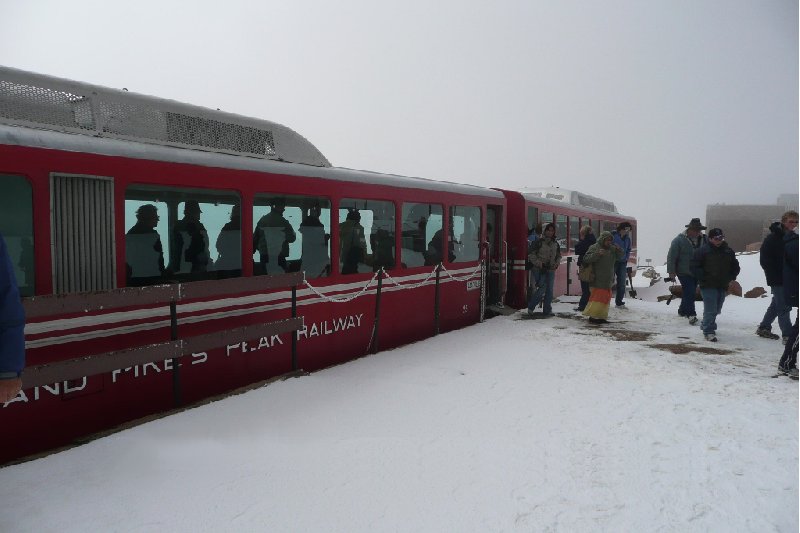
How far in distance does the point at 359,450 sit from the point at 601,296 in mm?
7084

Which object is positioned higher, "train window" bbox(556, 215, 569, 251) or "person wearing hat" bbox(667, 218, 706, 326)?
"train window" bbox(556, 215, 569, 251)

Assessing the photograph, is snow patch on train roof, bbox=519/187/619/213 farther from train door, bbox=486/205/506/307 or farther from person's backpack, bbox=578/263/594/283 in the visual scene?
person's backpack, bbox=578/263/594/283

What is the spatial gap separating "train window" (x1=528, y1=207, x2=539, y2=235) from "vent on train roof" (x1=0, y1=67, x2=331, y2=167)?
6814 millimetres

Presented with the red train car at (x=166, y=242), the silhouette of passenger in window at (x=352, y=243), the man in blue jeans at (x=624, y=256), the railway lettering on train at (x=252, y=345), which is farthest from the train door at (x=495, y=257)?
the railway lettering on train at (x=252, y=345)

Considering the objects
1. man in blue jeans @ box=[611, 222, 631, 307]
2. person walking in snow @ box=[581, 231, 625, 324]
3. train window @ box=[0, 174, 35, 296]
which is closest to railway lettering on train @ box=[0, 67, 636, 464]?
train window @ box=[0, 174, 35, 296]

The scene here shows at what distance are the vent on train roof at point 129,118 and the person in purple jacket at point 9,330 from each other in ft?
7.08

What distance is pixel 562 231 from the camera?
14.0m

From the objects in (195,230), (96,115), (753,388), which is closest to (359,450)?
(195,230)

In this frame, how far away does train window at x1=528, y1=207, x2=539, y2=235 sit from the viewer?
38.7ft

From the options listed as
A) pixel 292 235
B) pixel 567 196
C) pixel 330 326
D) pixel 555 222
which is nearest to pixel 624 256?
pixel 555 222

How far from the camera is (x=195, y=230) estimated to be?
4879 millimetres

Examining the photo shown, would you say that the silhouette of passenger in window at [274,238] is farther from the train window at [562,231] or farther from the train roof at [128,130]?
the train window at [562,231]

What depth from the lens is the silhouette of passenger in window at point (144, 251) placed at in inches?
175

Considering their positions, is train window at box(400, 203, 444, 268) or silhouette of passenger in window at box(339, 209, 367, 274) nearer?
silhouette of passenger in window at box(339, 209, 367, 274)
